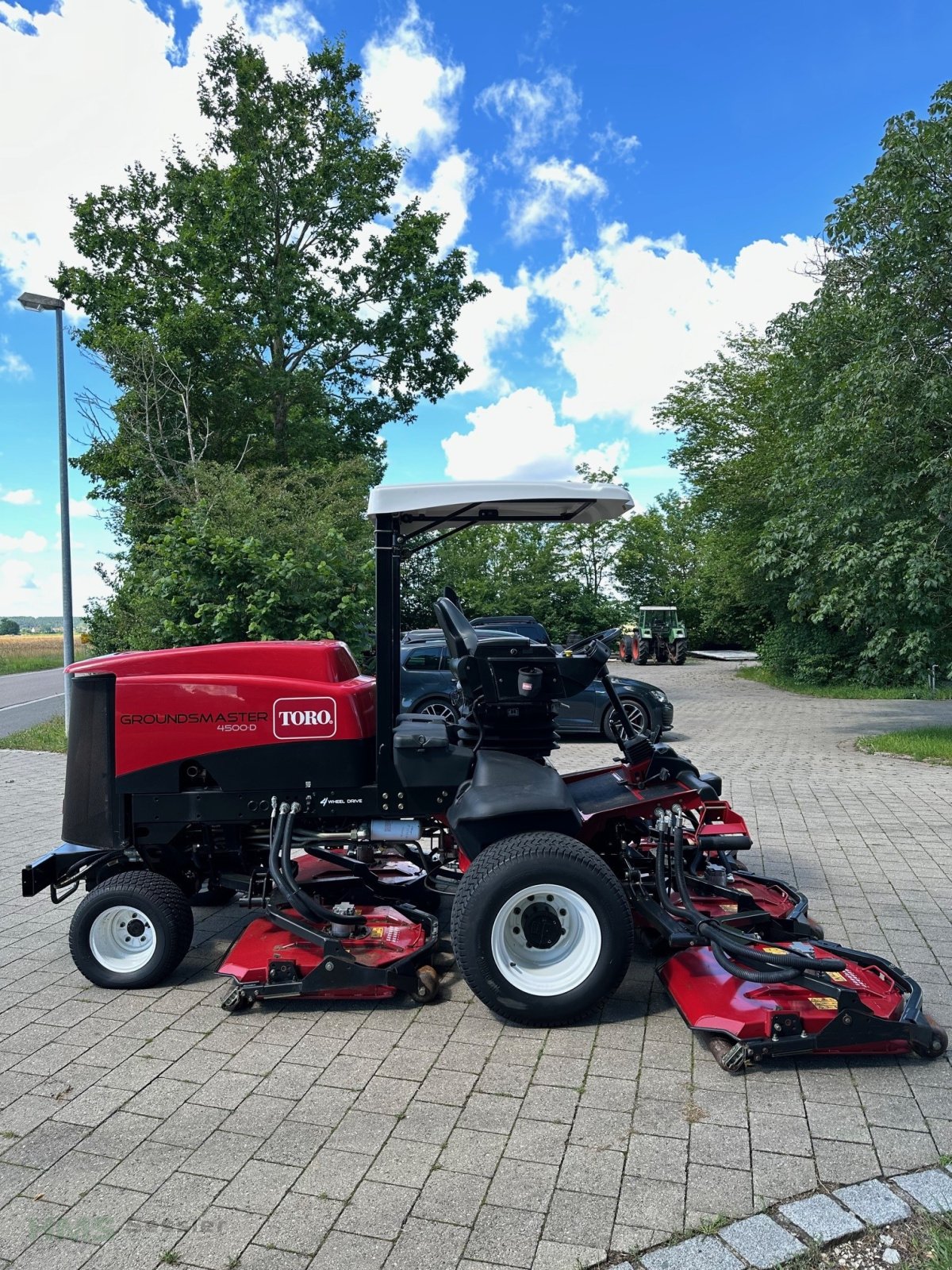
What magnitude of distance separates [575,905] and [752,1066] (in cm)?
84

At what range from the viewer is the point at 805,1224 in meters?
2.56

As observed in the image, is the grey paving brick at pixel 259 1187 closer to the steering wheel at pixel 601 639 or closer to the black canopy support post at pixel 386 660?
the black canopy support post at pixel 386 660

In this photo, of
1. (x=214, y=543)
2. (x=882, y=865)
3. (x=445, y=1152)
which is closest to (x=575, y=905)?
(x=445, y=1152)

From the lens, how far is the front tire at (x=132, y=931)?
4.18m

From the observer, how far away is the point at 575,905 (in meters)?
3.74

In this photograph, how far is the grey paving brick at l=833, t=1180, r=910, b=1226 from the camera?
2.58 meters

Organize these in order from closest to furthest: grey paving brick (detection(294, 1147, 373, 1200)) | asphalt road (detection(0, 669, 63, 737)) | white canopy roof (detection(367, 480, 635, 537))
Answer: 1. grey paving brick (detection(294, 1147, 373, 1200))
2. white canopy roof (detection(367, 480, 635, 537))
3. asphalt road (detection(0, 669, 63, 737))

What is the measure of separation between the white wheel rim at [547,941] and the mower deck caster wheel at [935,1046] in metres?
1.19

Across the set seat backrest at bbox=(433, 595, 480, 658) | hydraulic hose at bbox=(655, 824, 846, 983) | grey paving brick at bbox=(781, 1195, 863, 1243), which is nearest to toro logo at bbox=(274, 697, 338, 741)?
seat backrest at bbox=(433, 595, 480, 658)

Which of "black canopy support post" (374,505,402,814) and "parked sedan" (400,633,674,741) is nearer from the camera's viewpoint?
"black canopy support post" (374,505,402,814)

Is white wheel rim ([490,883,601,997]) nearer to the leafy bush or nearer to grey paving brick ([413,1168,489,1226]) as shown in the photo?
grey paving brick ([413,1168,489,1226])

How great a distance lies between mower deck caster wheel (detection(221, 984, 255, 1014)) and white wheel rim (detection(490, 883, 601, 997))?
1090mm

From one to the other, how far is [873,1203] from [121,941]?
3212 millimetres

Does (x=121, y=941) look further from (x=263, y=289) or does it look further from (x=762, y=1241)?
(x=263, y=289)
